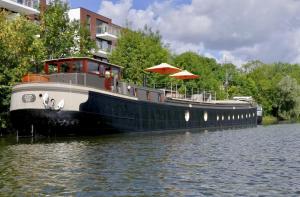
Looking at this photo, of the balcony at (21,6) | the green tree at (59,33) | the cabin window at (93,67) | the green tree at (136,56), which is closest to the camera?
the cabin window at (93,67)

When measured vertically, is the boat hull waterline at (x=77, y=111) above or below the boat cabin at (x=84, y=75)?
below

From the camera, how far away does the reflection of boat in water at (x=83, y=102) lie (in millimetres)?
22609

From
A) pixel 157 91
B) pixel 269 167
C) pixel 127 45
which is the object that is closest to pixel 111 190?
pixel 269 167

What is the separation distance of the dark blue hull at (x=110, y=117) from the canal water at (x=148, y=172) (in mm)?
4977

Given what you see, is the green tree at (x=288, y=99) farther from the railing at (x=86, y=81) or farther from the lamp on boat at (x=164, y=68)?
the railing at (x=86, y=81)

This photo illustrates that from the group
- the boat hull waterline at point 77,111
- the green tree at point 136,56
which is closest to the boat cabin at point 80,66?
the boat hull waterline at point 77,111

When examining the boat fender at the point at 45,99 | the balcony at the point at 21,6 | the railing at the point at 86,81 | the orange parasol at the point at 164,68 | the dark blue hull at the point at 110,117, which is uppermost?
the balcony at the point at 21,6

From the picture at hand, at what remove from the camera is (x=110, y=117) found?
24688 millimetres

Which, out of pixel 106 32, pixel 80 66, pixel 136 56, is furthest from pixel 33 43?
pixel 106 32

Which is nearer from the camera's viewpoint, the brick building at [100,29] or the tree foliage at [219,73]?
the tree foliage at [219,73]

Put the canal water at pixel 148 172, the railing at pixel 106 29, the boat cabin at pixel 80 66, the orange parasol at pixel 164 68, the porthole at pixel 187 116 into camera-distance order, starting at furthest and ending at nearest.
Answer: the railing at pixel 106 29 < the orange parasol at pixel 164 68 < the porthole at pixel 187 116 < the boat cabin at pixel 80 66 < the canal water at pixel 148 172

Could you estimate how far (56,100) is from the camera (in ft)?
74.1

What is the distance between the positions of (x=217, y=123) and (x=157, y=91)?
12.0 meters

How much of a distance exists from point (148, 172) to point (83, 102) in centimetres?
1161
